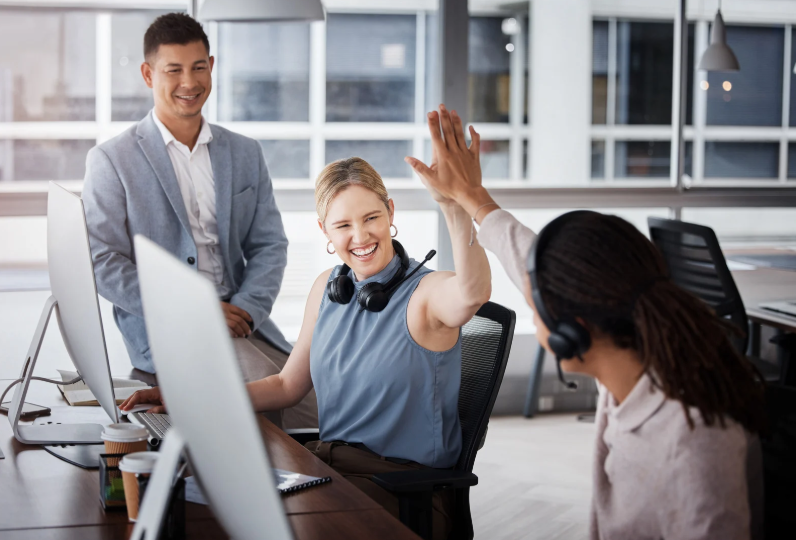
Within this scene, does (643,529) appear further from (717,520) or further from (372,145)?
(372,145)

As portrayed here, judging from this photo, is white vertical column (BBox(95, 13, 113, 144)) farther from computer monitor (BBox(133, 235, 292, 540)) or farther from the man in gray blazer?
computer monitor (BBox(133, 235, 292, 540))

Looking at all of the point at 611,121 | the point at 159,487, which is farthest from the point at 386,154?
the point at 159,487

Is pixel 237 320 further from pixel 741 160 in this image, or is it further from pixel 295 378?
pixel 741 160

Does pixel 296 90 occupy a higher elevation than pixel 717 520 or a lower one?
higher

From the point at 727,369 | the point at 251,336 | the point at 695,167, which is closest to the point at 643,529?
the point at 727,369

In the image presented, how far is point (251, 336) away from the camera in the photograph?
9.89 feet

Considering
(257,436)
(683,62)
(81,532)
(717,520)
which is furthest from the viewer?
(683,62)

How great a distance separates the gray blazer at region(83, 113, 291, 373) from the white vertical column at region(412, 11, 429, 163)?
1.77 metres

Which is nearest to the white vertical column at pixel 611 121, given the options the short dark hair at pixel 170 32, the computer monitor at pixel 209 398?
the short dark hair at pixel 170 32

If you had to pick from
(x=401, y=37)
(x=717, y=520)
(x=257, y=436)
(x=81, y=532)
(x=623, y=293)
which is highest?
(x=401, y=37)

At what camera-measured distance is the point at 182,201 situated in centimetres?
295

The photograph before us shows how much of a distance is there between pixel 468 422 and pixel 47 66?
3097 mm

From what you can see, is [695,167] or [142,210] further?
[695,167]

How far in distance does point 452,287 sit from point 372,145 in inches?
116
